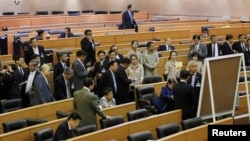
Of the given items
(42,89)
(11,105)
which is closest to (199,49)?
(42,89)

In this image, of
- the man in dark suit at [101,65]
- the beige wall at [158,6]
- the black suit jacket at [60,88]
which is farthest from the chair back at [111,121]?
the beige wall at [158,6]

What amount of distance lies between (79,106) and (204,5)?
1522 centimetres

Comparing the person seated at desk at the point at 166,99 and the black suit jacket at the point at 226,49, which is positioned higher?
the black suit jacket at the point at 226,49

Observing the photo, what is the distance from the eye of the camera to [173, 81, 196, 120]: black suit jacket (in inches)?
293

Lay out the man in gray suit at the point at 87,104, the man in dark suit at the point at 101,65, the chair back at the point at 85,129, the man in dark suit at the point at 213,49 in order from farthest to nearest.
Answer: the man in dark suit at the point at 213,49 → the man in dark suit at the point at 101,65 → the man in gray suit at the point at 87,104 → the chair back at the point at 85,129

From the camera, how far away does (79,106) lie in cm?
723

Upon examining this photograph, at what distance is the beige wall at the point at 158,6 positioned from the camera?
20.3 meters

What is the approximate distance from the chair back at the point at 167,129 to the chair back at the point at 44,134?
1.49 metres

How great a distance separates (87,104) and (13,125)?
44.0 inches

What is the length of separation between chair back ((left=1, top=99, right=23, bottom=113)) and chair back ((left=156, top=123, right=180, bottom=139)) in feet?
8.97

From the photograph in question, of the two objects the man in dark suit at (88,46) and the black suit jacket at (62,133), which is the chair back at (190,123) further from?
the man in dark suit at (88,46)

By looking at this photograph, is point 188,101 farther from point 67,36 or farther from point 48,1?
point 48,1

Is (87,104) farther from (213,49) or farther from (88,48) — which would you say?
(213,49)

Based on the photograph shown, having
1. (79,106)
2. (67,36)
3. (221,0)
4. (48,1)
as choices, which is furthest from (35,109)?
(48,1)
